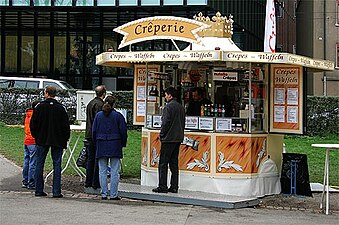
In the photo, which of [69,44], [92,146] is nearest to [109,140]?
[92,146]

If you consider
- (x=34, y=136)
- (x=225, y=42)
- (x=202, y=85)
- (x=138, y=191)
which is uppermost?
(x=225, y=42)

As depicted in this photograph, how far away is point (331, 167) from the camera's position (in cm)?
1833

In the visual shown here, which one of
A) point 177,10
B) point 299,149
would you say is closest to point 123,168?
point 299,149

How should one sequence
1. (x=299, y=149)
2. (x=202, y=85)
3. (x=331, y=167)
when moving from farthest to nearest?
(x=299, y=149)
(x=331, y=167)
(x=202, y=85)

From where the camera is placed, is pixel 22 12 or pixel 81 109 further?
pixel 22 12

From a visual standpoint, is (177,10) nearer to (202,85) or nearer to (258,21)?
(258,21)

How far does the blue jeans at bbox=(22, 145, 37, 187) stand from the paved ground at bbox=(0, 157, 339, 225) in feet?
2.77

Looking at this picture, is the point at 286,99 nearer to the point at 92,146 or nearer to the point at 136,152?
the point at 92,146

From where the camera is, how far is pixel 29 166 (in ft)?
44.7

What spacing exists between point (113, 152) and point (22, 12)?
1080 inches

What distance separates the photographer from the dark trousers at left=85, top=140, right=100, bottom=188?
1316 centimetres

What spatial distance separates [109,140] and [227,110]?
2.46 meters

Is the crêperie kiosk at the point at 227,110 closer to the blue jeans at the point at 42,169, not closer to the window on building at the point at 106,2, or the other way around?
the blue jeans at the point at 42,169

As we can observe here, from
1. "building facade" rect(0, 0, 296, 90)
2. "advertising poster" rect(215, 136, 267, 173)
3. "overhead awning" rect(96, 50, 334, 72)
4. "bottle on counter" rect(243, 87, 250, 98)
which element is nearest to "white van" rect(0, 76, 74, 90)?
"building facade" rect(0, 0, 296, 90)
